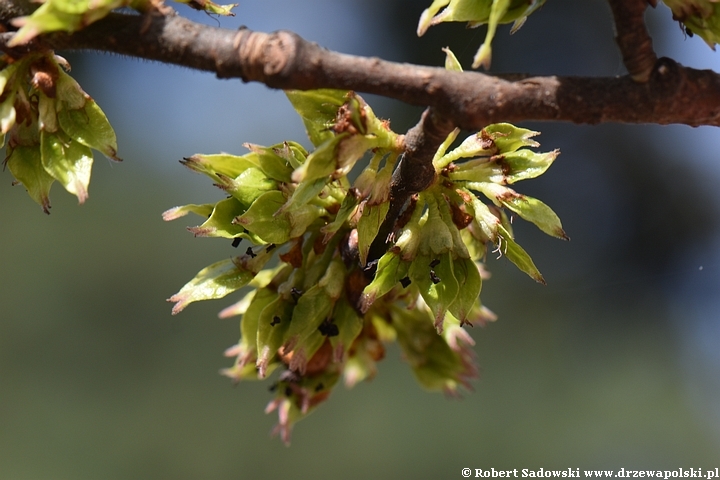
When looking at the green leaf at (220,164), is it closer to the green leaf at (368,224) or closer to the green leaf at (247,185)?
the green leaf at (247,185)

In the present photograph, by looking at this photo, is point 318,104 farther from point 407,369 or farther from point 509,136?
A: point 407,369

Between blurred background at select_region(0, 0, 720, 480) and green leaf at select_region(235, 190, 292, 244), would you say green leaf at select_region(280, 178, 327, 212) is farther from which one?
blurred background at select_region(0, 0, 720, 480)

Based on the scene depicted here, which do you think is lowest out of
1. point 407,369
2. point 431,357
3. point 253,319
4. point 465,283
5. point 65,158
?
point 407,369

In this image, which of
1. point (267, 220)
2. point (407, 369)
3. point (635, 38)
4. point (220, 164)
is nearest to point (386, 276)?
point (267, 220)

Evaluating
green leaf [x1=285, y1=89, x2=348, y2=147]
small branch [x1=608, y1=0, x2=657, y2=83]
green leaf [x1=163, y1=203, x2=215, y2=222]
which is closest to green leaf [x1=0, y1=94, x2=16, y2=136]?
green leaf [x1=163, y1=203, x2=215, y2=222]

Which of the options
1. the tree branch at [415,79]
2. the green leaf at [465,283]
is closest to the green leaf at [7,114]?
the tree branch at [415,79]
